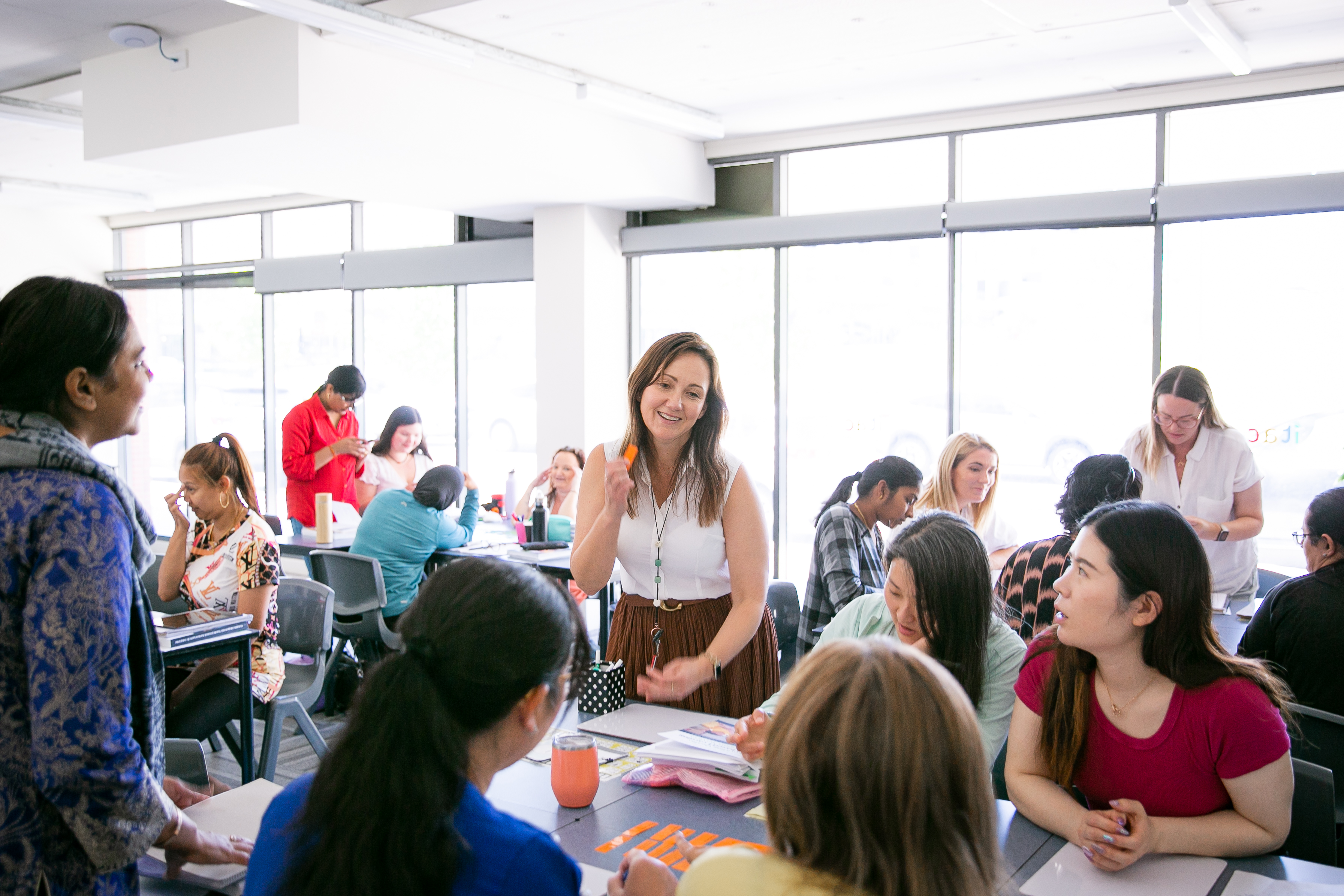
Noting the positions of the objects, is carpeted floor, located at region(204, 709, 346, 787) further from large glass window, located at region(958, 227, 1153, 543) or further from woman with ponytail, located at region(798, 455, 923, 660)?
large glass window, located at region(958, 227, 1153, 543)

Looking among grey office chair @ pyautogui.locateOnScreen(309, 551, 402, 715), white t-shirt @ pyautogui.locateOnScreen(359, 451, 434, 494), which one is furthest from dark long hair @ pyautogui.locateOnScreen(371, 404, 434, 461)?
grey office chair @ pyautogui.locateOnScreen(309, 551, 402, 715)

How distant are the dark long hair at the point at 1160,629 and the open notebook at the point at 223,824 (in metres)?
1.31

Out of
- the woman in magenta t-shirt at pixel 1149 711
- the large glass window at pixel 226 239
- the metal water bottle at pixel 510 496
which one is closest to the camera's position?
the woman in magenta t-shirt at pixel 1149 711

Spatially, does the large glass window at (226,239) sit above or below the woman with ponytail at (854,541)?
above

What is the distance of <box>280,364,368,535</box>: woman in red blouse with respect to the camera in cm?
571

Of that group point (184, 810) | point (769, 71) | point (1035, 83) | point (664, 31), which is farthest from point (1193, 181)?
point (184, 810)

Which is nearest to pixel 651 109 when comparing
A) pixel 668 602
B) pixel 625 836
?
pixel 668 602

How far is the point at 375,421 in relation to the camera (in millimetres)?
8469

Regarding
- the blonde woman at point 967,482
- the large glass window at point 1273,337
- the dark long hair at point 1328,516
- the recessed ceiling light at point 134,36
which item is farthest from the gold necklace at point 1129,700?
the recessed ceiling light at point 134,36

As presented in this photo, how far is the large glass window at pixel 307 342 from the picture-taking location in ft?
28.1

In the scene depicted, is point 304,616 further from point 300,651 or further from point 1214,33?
point 1214,33

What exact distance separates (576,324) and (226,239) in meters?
4.53

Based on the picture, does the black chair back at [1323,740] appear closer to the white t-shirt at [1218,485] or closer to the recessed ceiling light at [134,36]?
the white t-shirt at [1218,485]

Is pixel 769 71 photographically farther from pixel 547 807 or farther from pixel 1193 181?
pixel 547 807
